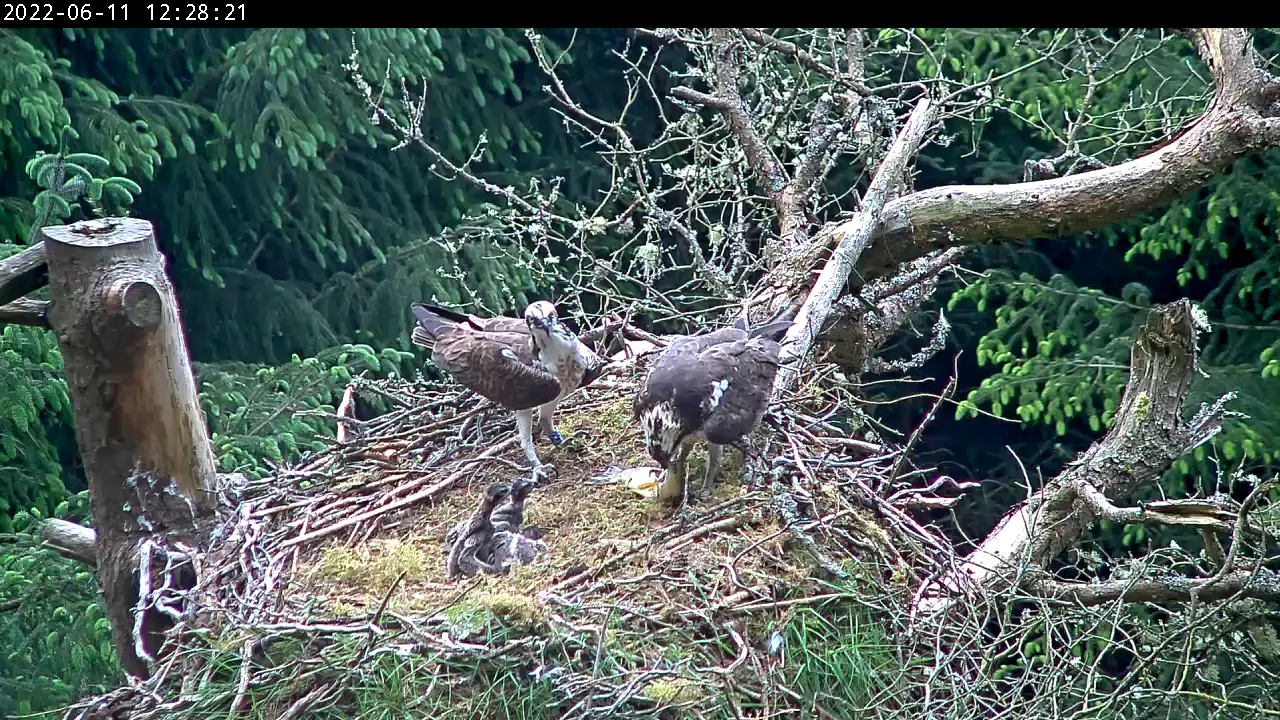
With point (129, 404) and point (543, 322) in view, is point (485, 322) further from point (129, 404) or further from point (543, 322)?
point (129, 404)

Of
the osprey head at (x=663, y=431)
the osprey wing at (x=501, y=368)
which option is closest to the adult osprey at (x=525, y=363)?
the osprey wing at (x=501, y=368)

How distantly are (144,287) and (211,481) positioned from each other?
2.54ft

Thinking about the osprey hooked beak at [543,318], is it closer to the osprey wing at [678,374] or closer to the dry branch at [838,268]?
the osprey wing at [678,374]

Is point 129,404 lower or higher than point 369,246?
higher

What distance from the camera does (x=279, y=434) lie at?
19.9 feet

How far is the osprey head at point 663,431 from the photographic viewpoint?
396cm

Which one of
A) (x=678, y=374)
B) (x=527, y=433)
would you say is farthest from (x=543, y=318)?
(x=678, y=374)

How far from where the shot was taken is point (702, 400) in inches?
155

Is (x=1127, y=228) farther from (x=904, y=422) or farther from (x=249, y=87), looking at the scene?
(x=249, y=87)

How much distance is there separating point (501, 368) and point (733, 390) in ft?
2.91

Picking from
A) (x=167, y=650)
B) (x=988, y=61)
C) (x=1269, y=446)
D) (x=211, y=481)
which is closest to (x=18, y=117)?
(x=211, y=481)

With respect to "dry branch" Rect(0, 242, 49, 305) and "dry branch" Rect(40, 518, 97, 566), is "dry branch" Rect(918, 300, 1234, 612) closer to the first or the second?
"dry branch" Rect(40, 518, 97, 566)
